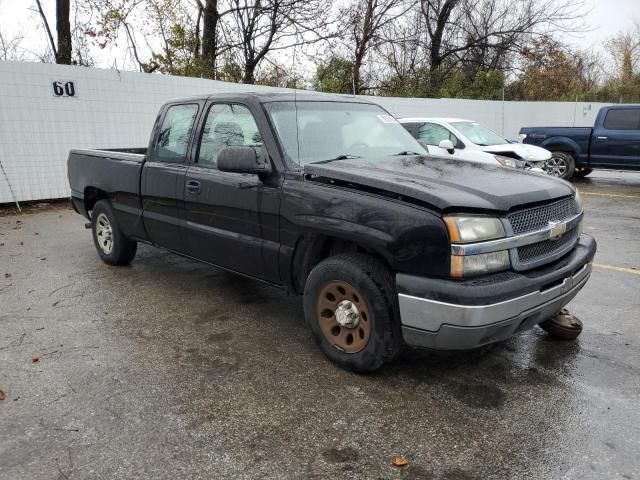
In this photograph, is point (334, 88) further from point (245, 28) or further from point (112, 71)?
point (112, 71)

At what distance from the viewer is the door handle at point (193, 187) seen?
435 centimetres

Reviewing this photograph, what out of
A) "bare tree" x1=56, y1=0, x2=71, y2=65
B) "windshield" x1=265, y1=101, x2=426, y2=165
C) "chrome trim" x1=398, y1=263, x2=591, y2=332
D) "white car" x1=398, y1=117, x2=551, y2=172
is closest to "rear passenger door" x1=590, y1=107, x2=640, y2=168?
"white car" x1=398, y1=117, x2=551, y2=172

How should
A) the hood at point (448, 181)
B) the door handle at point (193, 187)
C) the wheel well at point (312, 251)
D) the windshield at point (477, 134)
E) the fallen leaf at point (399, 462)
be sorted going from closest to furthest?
1. the fallen leaf at point (399, 462)
2. the hood at point (448, 181)
3. the wheel well at point (312, 251)
4. the door handle at point (193, 187)
5. the windshield at point (477, 134)

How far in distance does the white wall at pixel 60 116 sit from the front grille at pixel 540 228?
941 cm

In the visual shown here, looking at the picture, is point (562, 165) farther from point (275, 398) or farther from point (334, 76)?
point (275, 398)

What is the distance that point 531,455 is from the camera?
8.54 feet

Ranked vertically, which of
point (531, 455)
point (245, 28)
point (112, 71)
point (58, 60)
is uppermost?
point (245, 28)

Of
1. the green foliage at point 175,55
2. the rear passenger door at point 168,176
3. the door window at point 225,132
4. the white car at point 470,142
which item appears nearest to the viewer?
the door window at point 225,132

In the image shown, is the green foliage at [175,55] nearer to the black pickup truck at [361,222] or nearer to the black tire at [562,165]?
the black tire at [562,165]

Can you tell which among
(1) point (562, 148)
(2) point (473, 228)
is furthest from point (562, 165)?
(2) point (473, 228)

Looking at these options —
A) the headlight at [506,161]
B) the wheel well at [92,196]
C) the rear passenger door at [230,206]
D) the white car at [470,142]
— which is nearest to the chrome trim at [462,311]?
the rear passenger door at [230,206]

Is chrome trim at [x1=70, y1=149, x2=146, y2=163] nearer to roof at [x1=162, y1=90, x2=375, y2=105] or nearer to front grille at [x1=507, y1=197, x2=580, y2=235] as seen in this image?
roof at [x1=162, y1=90, x2=375, y2=105]

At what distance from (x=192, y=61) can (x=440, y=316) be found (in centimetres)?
1684

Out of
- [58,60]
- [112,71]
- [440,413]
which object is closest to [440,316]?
[440,413]
